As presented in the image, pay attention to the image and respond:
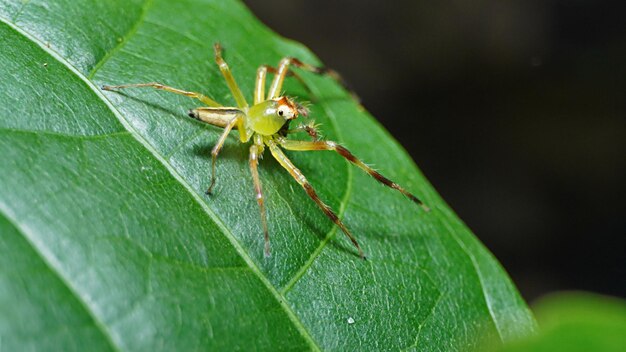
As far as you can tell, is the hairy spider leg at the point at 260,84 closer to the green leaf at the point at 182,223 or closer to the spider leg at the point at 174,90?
the green leaf at the point at 182,223

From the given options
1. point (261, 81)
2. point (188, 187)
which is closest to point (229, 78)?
point (261, 81)

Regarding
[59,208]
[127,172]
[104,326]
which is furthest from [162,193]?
[104,326]

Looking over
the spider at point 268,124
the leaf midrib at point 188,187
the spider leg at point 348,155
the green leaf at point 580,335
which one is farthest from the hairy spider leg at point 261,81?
the green leaf at point 580,335

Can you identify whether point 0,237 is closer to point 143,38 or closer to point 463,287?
point 143,38

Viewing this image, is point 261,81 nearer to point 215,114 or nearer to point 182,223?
point 215,114

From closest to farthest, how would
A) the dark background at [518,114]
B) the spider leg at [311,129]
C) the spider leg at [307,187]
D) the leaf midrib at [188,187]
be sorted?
the leaf midrib at [188,187], the spider leg at [307,187], the spider leg at [311,129], the dark background at [518,114]
